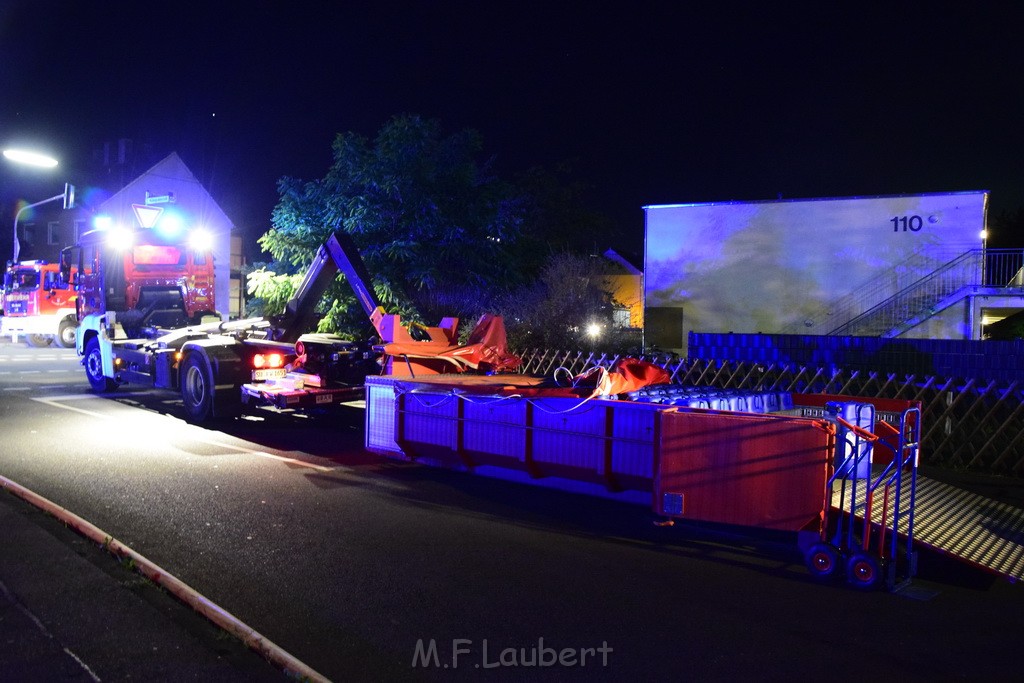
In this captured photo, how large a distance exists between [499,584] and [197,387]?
9567 mm

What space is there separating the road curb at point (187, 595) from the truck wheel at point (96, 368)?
10109 mm

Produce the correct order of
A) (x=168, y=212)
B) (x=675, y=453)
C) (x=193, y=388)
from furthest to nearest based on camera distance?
1. (x=168, y=212)
2. (x=193, y=388)
3. (x=675, y=453)

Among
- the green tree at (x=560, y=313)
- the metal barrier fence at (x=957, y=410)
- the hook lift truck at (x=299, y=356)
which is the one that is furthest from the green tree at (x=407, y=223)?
the metal barrier fence at (x=957, y=410)

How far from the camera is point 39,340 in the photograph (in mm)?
31109

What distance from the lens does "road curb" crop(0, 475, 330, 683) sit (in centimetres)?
446

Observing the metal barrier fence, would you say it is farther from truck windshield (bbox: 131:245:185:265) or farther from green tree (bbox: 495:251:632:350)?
truck windshield (bbox: 131:245:185:265)

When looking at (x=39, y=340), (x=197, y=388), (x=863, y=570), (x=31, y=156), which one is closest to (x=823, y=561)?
(x=863, y=570)

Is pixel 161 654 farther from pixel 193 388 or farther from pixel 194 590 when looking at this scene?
pixel 193 388

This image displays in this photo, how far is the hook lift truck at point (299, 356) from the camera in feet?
40.5

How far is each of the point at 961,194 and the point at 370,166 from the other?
18471 mm

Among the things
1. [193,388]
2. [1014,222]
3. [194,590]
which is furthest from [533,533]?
[1014,222]

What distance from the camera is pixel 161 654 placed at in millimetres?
4629

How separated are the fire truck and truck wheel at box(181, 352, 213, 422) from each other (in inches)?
717

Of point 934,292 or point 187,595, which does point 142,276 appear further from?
point 934,292
